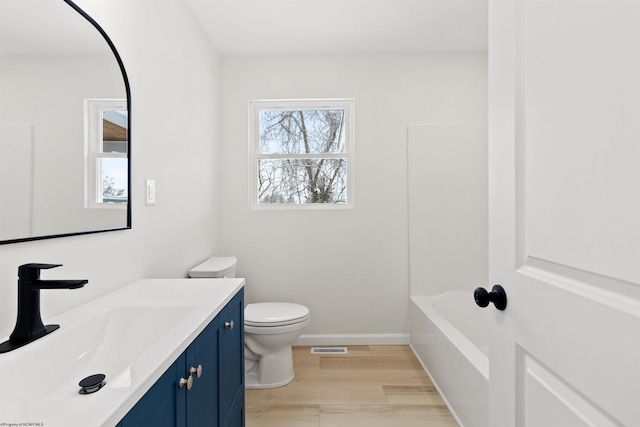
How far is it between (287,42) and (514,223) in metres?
2.33

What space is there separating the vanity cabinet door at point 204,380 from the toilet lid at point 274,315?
2.89 ft

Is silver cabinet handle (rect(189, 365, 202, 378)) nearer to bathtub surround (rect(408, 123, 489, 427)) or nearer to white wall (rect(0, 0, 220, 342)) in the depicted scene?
white wall (rect(0, 0, 220, 342))

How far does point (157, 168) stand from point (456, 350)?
1844mm

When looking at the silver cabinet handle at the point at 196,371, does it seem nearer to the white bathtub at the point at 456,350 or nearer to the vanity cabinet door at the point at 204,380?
the vanity cabinet door at the point at 204,380

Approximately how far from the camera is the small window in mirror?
116 centimetres

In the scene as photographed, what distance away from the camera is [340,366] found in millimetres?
2365

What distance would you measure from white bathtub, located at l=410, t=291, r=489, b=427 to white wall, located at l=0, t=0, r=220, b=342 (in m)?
1.63

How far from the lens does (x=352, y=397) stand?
1.99 metres

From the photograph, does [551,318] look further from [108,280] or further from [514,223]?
[108,280]

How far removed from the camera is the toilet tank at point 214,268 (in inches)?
79.7

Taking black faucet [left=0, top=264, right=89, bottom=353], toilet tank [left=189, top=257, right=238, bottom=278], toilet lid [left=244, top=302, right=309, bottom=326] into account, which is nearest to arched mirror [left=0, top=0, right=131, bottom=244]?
black faucet [left=0, top=264, right=89, bottom=353]

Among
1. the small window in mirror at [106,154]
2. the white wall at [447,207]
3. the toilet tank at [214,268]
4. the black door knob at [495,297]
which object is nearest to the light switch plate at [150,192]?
the small window in mirror at [106,154]

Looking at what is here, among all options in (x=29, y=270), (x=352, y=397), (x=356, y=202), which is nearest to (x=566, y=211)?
(x=29, y=270)

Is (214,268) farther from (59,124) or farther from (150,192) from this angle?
(59,124)
